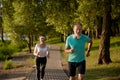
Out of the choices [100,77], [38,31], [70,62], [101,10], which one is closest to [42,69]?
[100,77]

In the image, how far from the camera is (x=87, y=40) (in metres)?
10.4

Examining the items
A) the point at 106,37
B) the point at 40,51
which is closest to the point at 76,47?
the point at 40,51

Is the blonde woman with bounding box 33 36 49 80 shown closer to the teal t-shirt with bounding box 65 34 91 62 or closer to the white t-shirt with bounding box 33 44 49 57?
the white t-shirt with bounding box 33 44 49 57

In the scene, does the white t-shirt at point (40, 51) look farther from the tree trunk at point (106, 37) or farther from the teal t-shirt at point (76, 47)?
the tree trunk at point (106, 37)

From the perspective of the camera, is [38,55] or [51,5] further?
[51,5]

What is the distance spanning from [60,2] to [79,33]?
14.3 m

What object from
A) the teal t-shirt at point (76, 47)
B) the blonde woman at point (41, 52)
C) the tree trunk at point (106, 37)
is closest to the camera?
the teal t-shirt at point (76, 47)

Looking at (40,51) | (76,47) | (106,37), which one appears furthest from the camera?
(106,37)

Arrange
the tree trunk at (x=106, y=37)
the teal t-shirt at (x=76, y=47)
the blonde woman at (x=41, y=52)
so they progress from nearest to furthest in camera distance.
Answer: the teal t-shirt at (x=76, y=47) → the blonde woman at (x=41, y=52) → the tree trunk at (x=106, y=37)

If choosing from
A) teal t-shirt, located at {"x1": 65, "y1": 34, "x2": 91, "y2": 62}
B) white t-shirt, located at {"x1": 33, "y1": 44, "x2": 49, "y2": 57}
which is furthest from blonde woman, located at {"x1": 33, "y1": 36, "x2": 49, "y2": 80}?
teal t-shirt, located at {"x1": 65, "y1": 34, "x2": 91, "y2": 62}

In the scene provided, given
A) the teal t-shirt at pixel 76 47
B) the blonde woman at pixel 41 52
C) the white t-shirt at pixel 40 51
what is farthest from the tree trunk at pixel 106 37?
the teal t-shirt at pixel 76 47

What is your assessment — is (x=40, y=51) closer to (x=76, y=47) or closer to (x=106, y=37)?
(x=76, y=47)

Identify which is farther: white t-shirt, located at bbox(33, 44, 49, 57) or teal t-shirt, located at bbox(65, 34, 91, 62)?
white t-shirt, located at bbox(33, 44, 49, 57)

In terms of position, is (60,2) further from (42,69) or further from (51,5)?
(42,69)
